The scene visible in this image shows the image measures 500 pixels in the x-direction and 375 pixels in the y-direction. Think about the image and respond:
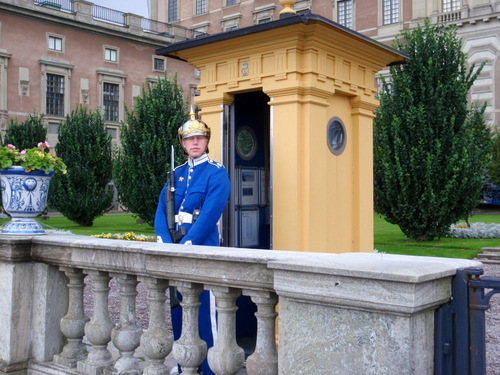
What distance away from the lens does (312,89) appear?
223 inches

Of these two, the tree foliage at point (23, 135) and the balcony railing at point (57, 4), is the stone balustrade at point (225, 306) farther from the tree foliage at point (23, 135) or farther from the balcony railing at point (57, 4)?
the balcony railing at point (57, 4)

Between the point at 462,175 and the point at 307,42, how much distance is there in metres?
11.7

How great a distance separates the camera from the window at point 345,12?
137 feet

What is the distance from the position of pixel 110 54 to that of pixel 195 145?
38982 millimetres

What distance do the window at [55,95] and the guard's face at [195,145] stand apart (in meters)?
36.6

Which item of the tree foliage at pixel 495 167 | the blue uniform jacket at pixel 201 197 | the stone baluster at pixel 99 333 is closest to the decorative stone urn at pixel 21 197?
the stone baluster at pixel 99 333

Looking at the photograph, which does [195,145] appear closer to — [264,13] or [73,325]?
[73,325]

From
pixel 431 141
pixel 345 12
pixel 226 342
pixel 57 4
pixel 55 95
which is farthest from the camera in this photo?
pixel 345 12

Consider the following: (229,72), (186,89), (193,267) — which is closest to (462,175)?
(229,72)

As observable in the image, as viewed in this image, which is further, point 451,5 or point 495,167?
point 451,5

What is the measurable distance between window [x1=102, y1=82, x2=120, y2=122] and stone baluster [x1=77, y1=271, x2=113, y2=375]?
39.2 metres

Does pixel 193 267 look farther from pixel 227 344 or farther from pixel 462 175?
pixel 462 175

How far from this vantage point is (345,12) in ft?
137

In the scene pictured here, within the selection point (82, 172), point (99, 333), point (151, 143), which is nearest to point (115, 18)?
point (82, 172)
